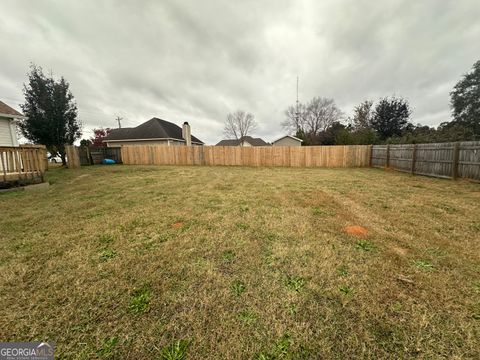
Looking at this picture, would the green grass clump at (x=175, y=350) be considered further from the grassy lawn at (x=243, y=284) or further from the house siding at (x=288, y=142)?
the house siding at (x=288, y=142)

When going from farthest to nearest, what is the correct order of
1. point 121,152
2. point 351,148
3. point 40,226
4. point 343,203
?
point 121,152
point 351,148
point 343,203
point 40,226

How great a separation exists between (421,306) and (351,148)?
16.4 metres

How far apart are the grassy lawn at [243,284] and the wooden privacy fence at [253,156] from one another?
40.4 ft

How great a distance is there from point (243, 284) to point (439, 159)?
12.4 meters

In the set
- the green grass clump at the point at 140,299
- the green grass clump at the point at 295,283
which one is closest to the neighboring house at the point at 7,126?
A: the green grass clump at the point at 140,299

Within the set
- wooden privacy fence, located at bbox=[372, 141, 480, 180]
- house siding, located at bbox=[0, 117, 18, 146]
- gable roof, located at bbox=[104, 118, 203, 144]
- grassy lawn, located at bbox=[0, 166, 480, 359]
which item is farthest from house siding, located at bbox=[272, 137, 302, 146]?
house siding, located at bbox=[0, 117, 18, 146]

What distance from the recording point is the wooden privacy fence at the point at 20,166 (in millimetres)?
6578

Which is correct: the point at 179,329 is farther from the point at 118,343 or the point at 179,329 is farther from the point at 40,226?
the point at 40,226

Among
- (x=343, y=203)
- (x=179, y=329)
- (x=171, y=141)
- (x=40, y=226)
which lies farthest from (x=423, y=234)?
(x=171, y=141)

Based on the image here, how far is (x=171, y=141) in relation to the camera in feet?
74.9

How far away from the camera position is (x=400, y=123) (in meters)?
25.6

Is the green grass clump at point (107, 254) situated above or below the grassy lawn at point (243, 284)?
above

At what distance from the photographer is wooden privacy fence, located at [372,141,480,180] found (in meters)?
7.98

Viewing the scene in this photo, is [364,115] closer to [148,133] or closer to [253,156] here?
[253,156]
